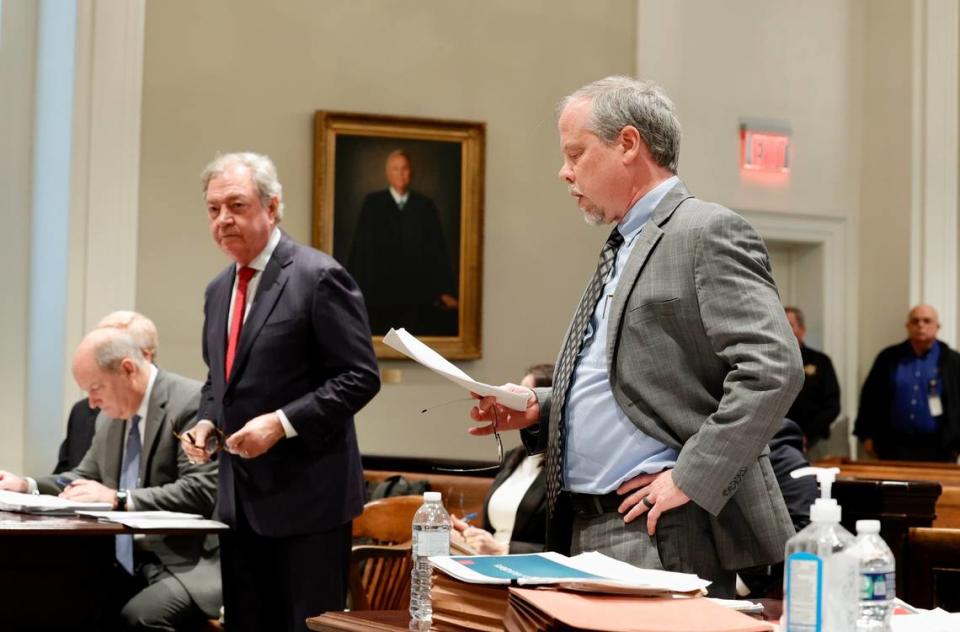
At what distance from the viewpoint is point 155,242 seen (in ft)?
26.2

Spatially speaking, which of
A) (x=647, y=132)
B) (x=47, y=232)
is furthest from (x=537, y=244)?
(x=647, y=132)

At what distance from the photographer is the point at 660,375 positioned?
2424mm

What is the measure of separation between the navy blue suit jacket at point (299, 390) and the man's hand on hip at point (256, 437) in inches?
2.1

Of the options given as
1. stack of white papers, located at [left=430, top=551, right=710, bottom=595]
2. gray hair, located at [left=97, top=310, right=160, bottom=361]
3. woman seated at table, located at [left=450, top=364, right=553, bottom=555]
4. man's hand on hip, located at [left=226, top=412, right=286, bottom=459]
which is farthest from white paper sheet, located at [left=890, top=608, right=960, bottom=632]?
gray hair, located at [left=97, top=310, right=160, bottom=361]

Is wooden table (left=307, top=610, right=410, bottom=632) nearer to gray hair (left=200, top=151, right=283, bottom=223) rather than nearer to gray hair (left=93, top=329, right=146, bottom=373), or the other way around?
gray hair (left=200, top=151, right=283, bottom=223)

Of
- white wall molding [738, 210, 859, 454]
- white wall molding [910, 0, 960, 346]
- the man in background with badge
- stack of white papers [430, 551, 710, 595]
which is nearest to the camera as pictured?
stack of white papers [430, 551, 710, 595]

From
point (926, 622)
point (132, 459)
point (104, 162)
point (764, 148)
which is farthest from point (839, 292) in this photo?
point (926, 622)

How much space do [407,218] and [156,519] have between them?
510 cm

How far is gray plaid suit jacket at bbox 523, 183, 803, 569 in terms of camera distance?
2.28 meters

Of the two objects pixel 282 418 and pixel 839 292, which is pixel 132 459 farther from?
pixel 839 292

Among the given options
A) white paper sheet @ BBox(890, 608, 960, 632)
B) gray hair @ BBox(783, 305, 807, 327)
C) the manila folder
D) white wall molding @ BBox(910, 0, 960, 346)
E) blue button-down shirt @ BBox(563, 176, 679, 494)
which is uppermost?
white wall molding @ BBox(910, 0, 960, 346)

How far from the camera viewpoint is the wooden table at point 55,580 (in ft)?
11.8

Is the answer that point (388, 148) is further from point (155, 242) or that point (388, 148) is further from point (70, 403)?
point (70, 403)

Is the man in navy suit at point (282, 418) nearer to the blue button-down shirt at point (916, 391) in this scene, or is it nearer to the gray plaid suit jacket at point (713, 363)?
the gray plaid suit jacket at point (713, 363)
